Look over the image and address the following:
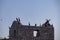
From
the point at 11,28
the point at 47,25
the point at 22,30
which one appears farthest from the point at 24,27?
the point at 47,25

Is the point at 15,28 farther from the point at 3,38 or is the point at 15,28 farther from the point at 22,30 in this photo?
the point at 3,38

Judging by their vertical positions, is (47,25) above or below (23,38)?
above

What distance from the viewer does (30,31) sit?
3338cm

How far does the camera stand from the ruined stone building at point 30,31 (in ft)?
109

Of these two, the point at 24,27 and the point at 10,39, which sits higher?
the point at 24,27

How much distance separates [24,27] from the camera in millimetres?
33469

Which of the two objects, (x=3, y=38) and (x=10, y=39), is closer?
(x=10, y=39)

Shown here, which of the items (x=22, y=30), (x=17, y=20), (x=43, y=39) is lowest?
(x=43, y=39)

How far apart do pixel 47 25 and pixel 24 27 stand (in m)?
5.32

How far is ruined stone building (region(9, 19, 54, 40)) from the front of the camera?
33312 mm

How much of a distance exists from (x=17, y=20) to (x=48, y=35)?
7841 mm

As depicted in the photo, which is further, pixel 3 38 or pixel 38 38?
pixel 3 38

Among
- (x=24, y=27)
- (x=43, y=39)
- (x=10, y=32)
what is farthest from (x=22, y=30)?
(x=43, y=39)

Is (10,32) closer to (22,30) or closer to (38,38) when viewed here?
(22,30)
